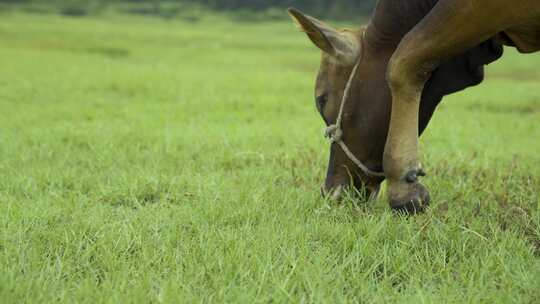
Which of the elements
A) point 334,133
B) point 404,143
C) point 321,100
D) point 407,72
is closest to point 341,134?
point 334,133

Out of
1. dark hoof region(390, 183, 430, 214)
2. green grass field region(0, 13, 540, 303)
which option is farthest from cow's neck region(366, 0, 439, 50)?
green grass field region(0, 13, 540, 303)

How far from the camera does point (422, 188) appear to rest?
3352 mm

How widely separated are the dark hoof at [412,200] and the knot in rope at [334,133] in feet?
1.69

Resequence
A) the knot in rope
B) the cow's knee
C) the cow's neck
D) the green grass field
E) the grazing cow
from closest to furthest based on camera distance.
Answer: the green grass field < the grazing cow < the cow's knee < the cow's neck < the knot in rope

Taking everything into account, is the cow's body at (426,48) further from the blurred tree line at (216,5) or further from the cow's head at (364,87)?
the blurred tree line at (216,5)

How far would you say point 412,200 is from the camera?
3307 mm

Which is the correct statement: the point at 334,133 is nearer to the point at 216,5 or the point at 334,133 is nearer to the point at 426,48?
the point at 426,48

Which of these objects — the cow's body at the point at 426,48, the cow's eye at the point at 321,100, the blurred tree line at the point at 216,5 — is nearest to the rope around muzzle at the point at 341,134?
the cow's eye at the point at 321,100

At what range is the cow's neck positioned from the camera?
3.38m

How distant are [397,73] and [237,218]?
3.90 ft

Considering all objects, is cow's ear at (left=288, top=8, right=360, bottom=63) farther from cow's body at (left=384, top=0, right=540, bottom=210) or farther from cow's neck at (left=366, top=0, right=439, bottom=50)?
cow's body at (left=384, top=0, right=540, bottom=210)

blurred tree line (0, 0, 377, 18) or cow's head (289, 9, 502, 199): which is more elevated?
cow's head (289, 9, 502, 199)

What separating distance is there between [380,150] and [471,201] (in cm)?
82

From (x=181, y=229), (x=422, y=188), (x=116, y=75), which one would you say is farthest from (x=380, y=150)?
(x=116, y=75)
